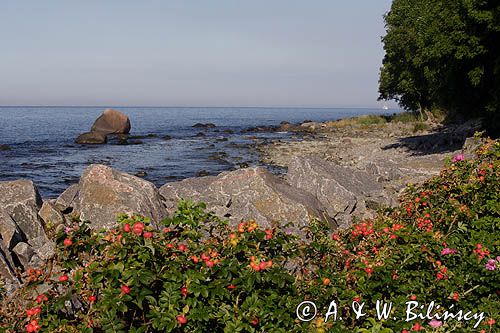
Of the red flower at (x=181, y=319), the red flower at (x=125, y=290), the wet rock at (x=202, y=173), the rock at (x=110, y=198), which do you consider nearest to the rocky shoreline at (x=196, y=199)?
the rock at (x=110, y=198)

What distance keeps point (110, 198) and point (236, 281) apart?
324 inches

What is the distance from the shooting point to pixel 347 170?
1709 centimetres

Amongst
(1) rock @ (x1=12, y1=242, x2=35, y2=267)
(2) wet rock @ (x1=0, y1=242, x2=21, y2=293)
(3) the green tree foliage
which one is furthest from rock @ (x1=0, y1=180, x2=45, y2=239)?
(3) the green tree foliage

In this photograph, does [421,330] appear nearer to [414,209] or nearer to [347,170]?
[414,209]

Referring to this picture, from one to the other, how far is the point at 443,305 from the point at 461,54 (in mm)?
19880

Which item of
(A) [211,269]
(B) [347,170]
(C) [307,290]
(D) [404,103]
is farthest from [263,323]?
(D) [404,103]

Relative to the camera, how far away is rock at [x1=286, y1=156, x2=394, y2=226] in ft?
47.0

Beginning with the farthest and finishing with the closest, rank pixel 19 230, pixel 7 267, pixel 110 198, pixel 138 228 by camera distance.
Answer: pixel 110 198, pixel 19 230, pixel 7 267, pixel 138 228

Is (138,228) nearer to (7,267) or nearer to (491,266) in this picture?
(491,266)

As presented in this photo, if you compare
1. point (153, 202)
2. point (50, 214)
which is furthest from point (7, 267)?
point (153, 202)

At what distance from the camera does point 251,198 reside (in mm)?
13203

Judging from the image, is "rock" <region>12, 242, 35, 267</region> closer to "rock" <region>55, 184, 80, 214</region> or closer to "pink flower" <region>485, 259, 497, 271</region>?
"rock" <region>55, 184, 80, 214</region>

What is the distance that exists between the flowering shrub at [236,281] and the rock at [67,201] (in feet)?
25.5

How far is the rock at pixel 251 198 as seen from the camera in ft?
41.3
